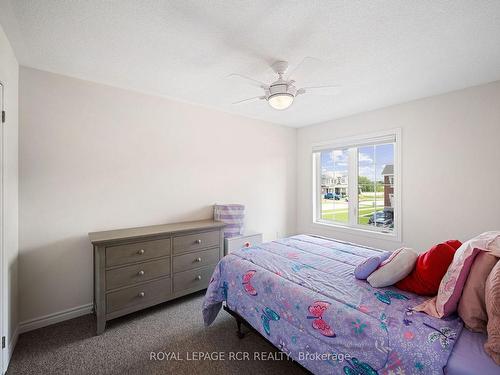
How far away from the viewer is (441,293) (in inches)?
49.1

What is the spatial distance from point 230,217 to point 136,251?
51.3 inches

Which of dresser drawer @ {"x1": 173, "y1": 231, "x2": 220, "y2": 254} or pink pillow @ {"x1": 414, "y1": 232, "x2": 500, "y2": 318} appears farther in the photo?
dresser drawer @ {"x1": 173, "y1": 231, "x2": 220, "y2": 254}

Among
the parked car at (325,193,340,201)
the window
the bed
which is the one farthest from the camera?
the parked car at (325,193,340,201)

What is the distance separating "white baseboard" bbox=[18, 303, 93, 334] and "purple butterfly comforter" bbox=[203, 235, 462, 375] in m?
1.36

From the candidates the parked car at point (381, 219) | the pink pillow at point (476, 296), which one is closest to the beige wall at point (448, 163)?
the parked car at point (381, 219)

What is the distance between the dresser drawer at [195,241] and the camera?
2.51 m

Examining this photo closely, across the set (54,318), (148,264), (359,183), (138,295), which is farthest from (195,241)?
(359,183)

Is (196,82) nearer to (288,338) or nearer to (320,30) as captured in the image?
(320,30)

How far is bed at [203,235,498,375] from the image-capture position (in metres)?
1.06

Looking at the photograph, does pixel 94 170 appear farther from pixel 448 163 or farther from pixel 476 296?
pixel 448 163

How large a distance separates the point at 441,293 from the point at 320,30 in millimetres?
1818

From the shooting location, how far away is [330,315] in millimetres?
1301

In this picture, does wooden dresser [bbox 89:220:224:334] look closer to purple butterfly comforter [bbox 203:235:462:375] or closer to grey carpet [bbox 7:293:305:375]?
grey carpet [bbox 7:293:305:375]

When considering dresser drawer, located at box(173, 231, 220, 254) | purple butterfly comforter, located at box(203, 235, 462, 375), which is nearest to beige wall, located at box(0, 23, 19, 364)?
dresser drawer, located at box(173, 231, 220, 254)
